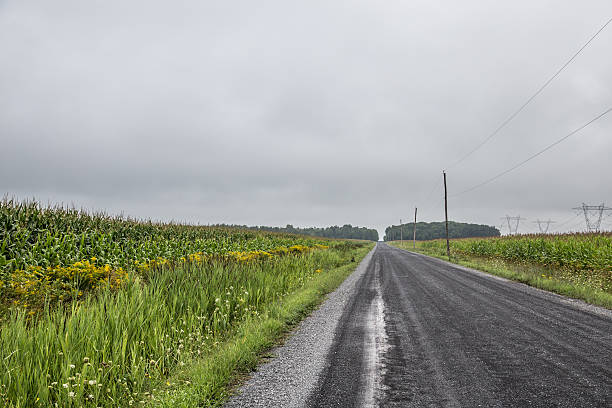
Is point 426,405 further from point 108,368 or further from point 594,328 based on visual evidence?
point 594,328

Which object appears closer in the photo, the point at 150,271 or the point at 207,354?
the point at 207,354

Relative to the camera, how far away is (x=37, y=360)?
3.68 meters

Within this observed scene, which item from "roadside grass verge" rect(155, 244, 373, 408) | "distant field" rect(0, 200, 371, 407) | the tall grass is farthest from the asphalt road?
the tall grass

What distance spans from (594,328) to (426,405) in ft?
18.9

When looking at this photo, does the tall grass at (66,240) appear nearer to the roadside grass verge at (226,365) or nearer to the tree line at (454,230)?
the roadside grass verge at (226,365)

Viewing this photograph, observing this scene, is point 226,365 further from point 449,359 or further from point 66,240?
point 66,240

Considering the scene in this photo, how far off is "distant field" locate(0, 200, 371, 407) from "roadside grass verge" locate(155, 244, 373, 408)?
3 cm

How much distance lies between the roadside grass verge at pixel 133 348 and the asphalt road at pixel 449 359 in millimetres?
602

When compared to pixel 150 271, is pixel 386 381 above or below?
below

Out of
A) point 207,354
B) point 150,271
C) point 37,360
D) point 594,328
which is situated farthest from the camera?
point 150,271

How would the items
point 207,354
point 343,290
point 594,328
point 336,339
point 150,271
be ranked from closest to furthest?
point 207,354
point 336,339
point 594,328
point 150,271
point 343,290

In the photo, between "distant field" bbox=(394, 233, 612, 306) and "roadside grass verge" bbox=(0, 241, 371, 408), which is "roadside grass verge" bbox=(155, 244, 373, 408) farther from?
"distant field" bbox=(394, 233, 612, 306)

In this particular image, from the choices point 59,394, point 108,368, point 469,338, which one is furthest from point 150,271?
point 469,338

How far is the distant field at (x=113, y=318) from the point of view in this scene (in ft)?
12.2
